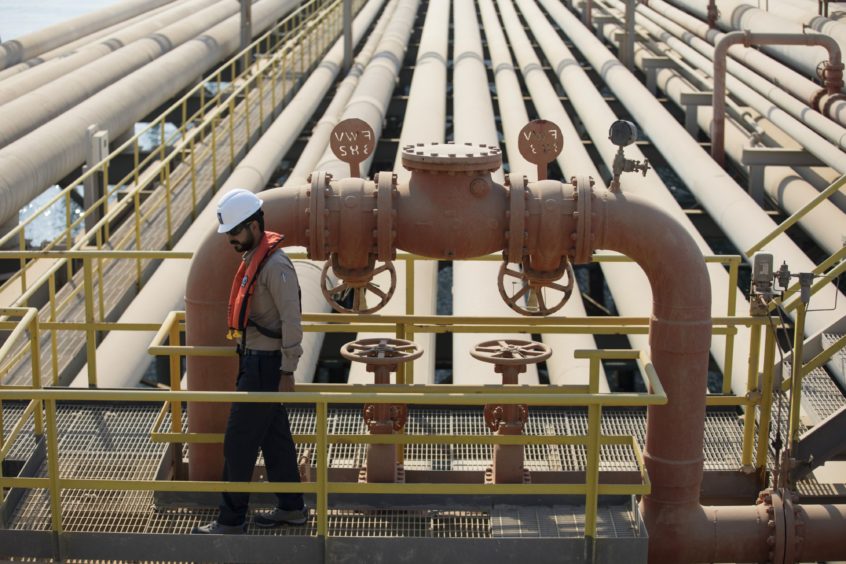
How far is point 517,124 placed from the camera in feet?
57.2

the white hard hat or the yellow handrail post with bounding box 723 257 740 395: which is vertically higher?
the white hard hat

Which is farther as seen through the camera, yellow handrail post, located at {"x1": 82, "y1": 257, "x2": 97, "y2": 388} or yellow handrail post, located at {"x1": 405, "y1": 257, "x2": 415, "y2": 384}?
yellow handrail post, located at {"x1": 82, "y1": 257, "x2": 97, "y2": 388}

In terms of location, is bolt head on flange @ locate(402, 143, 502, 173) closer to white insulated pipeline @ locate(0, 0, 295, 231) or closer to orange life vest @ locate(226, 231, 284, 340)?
orange life vest @ locate(226, 231, 284, 340)

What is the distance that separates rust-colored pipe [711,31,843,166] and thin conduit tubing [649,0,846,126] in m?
0.24

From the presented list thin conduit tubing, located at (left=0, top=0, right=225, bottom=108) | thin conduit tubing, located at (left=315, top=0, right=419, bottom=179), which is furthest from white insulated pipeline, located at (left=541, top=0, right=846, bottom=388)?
thin conduit tubing, located at (left=0, top=0, right=225, bottom=108)

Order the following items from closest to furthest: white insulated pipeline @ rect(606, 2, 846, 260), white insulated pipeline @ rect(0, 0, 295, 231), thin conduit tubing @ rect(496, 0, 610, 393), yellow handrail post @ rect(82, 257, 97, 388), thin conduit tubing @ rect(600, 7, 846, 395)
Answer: yellow handrail post @ rect(82, 257, 97, 388) < thin conduit tubing @ rect(600, 7, 846, 395) < thin conduit tubing @ rect(496, 0, 610, 393) < white insulated pipeline @ rect(606, 2, 846, 260) < white insulated pipeline @ rect(0, 0, 295, 231)

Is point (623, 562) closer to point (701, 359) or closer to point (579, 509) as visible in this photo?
point (579, 509)

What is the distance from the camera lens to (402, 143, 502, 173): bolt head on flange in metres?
6.61

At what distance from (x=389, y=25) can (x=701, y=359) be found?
20593 millimetres

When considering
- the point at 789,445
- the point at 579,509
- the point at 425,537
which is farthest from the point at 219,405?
the point at 789,445

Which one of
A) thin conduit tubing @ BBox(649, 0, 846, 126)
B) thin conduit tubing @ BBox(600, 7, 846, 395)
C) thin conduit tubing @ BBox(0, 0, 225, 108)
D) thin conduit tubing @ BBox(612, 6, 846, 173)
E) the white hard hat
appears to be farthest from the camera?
thin conduit tubing @ BBox(0, 0, 225, 108)

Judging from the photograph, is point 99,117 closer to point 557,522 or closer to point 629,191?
point 629,191

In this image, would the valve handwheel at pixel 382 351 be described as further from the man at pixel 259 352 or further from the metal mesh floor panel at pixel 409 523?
the metal mesh floor panel at pixel 409 523

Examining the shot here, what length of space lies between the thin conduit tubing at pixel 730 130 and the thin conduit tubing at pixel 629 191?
18 mm
